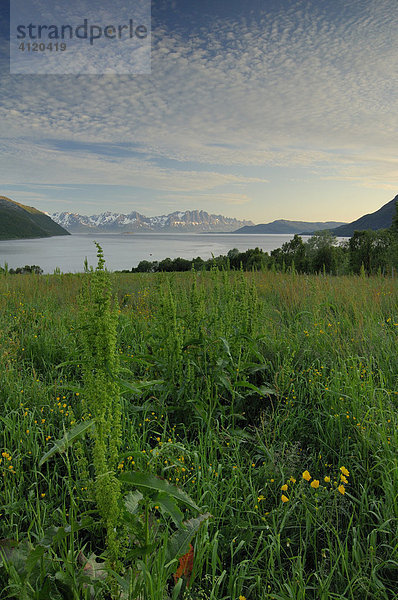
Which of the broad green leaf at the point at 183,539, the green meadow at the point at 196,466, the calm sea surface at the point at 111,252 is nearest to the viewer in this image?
the green meadow at the point at 196,466

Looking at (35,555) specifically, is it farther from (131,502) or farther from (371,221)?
(371,221)

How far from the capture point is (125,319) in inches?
207

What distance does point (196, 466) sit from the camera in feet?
7.63

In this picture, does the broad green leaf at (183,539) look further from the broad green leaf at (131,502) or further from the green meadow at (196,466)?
the broad green leaf at (131,502)

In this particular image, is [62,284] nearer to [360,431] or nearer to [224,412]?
[224,412]

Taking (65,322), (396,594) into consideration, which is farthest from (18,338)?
(396,594)

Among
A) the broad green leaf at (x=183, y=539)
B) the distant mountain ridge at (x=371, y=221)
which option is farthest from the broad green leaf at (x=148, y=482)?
the distant mountain ridge at (x=371, y=221)

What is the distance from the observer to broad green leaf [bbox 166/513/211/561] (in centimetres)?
166

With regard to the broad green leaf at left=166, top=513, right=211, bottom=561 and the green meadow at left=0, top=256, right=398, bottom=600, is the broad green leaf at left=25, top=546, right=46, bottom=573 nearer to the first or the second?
the green meadow at left=0, top=256, right=398, bottom=600

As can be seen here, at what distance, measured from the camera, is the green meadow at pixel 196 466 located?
1.50 meters

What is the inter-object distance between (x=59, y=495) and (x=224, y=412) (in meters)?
1.37

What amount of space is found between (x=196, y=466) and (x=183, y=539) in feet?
2.02

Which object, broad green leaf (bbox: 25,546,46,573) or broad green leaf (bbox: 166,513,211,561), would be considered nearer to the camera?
broad green leaf (bbox: 25,546,46,573)

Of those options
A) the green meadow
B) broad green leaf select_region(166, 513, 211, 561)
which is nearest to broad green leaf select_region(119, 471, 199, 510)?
the green meadow
